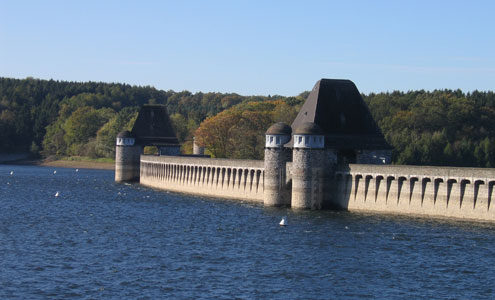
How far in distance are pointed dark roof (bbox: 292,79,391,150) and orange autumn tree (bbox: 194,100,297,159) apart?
138 feet

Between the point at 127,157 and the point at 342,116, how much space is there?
51.5 metres

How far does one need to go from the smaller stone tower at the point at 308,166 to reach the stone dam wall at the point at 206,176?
11.6 metres

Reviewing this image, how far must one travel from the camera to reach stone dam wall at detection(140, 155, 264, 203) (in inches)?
3342

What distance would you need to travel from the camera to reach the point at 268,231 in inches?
2265

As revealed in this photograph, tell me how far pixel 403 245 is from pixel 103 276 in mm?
18179

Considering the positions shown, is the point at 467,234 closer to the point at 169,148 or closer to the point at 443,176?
the point at 443,176

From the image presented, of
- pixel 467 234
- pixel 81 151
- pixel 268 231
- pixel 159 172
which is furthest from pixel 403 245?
pixel 81 151

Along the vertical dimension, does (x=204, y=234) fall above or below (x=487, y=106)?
below

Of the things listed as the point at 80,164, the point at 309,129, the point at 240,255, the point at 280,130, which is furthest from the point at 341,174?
the point at 80,164

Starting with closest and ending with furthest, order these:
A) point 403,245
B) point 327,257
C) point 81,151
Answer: point 327,257 < point 403,245 < point 81,151

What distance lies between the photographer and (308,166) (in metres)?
70.4

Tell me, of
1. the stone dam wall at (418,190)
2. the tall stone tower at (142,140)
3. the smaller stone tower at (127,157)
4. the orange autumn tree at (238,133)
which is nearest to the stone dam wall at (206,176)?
the smaller stone tower at (127,157)

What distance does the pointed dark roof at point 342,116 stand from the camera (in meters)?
76.7

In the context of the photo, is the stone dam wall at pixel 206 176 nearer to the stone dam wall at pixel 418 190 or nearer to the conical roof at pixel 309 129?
the conical roof at pixel 309 129
